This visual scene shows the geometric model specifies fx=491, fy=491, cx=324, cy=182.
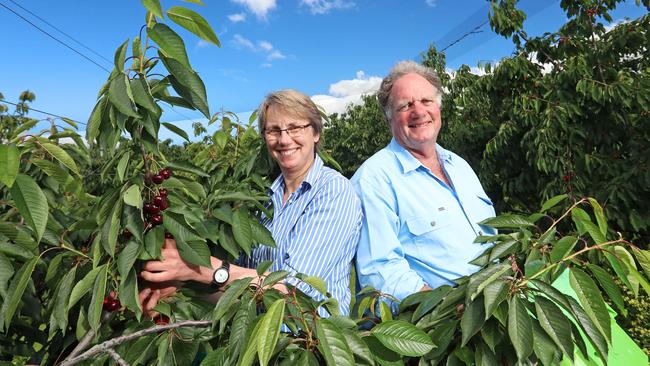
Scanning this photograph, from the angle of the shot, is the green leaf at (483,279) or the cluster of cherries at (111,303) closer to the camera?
the green leaf at (483,279)

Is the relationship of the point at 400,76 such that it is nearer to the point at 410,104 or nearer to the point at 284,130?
the point at 410,104

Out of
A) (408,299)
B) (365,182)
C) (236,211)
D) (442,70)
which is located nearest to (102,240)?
(236,211)

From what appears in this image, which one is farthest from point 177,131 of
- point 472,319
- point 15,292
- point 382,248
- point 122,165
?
point 472,319

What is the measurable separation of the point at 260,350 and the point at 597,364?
97cm

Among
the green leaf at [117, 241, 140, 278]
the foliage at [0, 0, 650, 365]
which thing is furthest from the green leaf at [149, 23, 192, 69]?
the green leaf at [117, 241, 140, 278]

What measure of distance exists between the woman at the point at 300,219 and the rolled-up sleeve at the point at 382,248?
2.1 inches

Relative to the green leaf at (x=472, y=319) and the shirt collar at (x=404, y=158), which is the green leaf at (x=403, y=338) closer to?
the green leaf at (x=472, y=319)

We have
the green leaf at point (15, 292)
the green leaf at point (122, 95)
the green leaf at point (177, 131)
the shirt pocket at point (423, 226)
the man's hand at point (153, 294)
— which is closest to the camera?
A: the green leaf at point (122, 95)

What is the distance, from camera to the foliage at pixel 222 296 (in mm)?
1027

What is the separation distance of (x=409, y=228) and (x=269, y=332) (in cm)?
112

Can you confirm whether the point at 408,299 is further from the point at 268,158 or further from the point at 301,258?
the point at 268,158

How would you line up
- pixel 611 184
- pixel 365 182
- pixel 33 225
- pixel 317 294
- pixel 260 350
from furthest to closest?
pixel 611 184
pixel 365 182
pixel 317 294
pixel 33 225
pixel 260 350

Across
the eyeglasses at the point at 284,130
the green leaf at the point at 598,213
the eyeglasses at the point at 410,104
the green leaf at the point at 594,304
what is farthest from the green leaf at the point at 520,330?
the eyeglasses at the point at 410,104

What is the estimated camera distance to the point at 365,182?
6.53 feet
